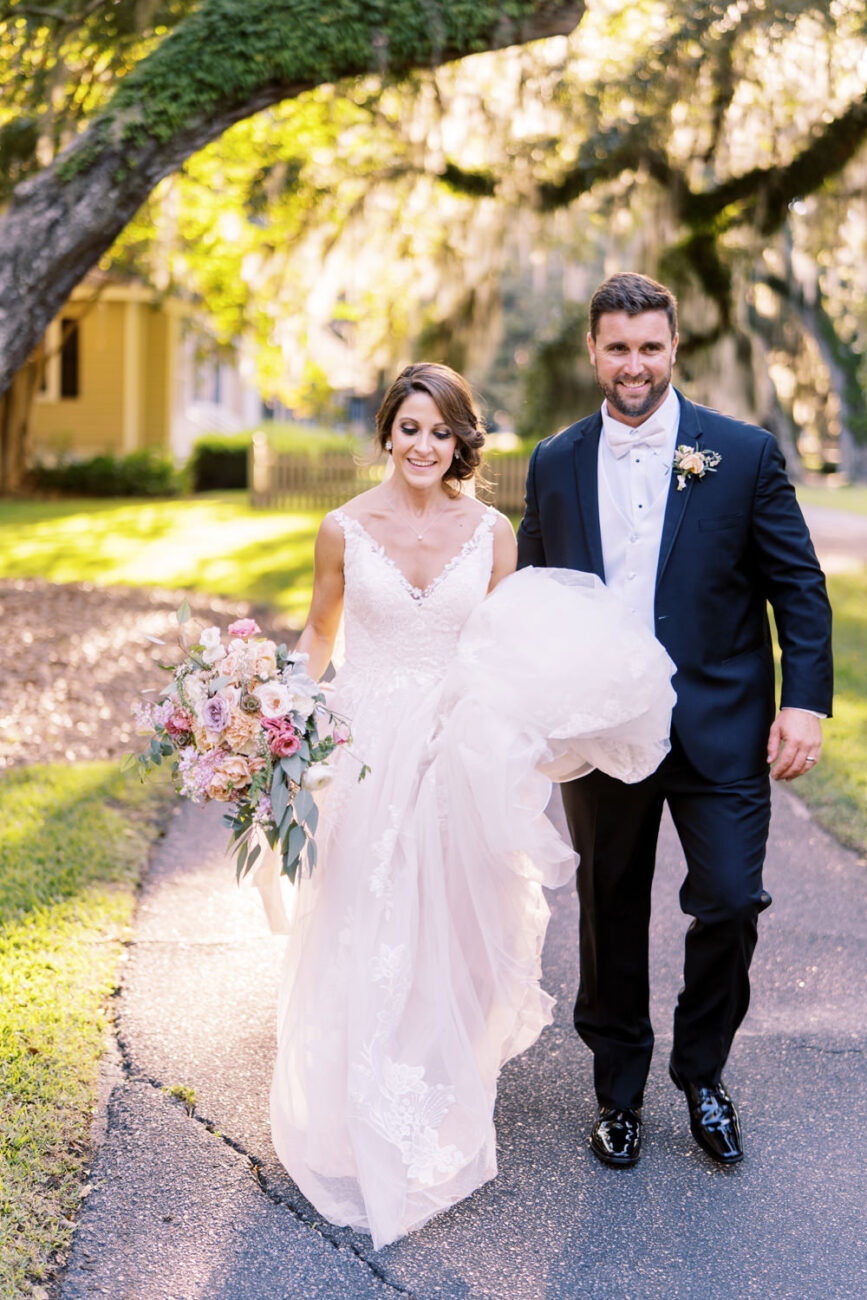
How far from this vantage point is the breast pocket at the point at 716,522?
3.51 metres

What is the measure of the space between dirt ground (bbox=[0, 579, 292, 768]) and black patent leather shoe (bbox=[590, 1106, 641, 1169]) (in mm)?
4556

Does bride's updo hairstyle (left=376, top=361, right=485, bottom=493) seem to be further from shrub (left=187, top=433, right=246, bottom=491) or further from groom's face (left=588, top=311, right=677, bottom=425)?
shrub (left=187, top=433, right=246, bottom=491)

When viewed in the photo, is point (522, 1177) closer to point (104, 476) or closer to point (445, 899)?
point (445, 899)

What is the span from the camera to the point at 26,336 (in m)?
8.53

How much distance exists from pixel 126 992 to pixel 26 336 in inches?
217

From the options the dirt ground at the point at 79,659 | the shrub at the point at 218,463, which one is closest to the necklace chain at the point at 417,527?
the dirt ground at the point at 79,659

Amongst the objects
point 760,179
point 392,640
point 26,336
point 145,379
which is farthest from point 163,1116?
point 145,379

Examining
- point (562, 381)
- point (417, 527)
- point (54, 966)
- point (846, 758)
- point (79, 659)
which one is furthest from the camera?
point (562, 381)

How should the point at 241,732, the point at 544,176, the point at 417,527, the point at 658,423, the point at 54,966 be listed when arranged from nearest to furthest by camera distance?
the point at 241,732 → the point at 658,423 → the point at 417,527 → the point at 54,966 → the point at 544,176

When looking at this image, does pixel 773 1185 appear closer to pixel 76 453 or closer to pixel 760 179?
pixel 760 179

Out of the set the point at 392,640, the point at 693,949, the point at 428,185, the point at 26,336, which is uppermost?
the point at 428,185

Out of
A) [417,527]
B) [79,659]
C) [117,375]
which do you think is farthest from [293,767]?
[117,375]

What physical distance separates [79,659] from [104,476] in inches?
557

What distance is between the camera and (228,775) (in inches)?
125
